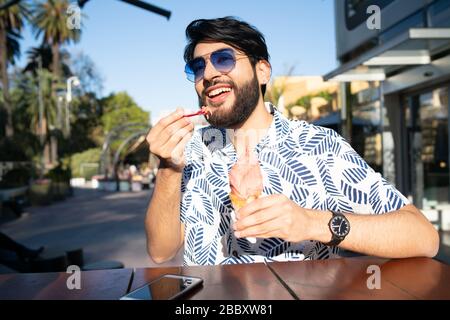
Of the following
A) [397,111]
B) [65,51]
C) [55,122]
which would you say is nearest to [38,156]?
[55,122]

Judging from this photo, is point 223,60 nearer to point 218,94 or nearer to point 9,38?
point 218,94

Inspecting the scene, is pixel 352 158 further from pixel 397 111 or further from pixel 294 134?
pixel 397 111

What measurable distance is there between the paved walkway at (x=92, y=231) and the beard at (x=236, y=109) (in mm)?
4434

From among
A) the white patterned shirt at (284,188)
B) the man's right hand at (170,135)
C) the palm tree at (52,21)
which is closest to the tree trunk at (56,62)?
the palm tree at (52,21)

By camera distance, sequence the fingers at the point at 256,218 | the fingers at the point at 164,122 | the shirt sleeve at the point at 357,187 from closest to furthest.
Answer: the fingers at the point at 256,218 < the fingers at the point at 164,122 < the shirt sleeve at the point at 357,187

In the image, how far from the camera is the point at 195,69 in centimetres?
207

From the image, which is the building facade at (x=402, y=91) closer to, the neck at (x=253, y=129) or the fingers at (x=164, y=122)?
the neck at (x=253, y=129)

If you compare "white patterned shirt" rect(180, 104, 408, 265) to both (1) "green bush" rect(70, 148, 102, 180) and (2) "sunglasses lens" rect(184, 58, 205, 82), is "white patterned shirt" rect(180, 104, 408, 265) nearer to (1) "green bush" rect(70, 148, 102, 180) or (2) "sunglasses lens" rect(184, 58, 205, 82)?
(2) "sunglasses lens" rect(184, 58, 205, 82)

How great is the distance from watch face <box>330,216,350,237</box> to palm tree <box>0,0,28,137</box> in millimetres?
29969

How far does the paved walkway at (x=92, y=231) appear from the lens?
7125 millimetres

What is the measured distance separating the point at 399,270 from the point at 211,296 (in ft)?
2.06

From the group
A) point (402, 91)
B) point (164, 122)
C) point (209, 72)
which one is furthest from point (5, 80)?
point (164, 122)

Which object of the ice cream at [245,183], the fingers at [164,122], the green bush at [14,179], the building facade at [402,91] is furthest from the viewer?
the green bush at [14,179]

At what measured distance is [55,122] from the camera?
4128cm
